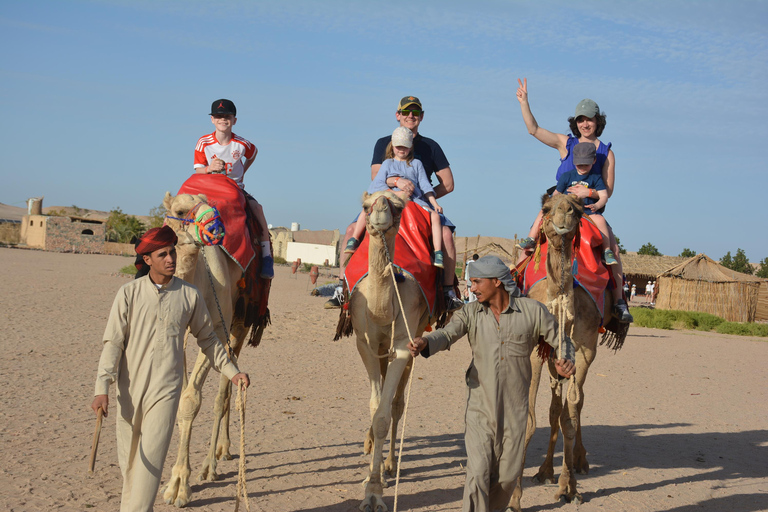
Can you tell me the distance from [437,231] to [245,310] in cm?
216

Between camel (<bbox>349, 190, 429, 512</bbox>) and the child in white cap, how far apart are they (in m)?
0.70

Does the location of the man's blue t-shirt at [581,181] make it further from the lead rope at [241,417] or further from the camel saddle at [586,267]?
the lead rope at [241,417]

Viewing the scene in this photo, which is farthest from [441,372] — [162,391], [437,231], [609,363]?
[162,391]

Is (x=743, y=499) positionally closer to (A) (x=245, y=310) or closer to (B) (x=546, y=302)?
(B) (x=546, y=302)

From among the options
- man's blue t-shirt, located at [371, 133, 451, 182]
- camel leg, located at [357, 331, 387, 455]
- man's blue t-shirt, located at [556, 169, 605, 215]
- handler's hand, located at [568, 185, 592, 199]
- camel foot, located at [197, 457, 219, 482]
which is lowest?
camel foot, located at [197, 457, 219, 482]

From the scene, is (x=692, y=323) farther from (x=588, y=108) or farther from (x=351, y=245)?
(x=351, y=245)

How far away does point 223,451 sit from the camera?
7184 mm

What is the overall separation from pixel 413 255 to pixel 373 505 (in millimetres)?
2422

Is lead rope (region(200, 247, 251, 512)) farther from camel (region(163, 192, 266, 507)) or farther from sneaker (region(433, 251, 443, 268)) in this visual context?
sneaker (region(433, 251, 443, 268))

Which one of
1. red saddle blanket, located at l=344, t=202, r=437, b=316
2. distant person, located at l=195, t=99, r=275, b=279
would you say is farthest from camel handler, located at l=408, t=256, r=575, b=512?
distant person, located at l=195, t=99, r=275, b=279

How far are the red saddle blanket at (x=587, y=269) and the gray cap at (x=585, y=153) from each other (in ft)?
2.02

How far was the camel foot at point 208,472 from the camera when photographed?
651 centimetres

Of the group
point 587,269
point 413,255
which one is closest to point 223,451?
point 413,255

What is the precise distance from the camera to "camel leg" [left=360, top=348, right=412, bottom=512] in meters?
5.97
